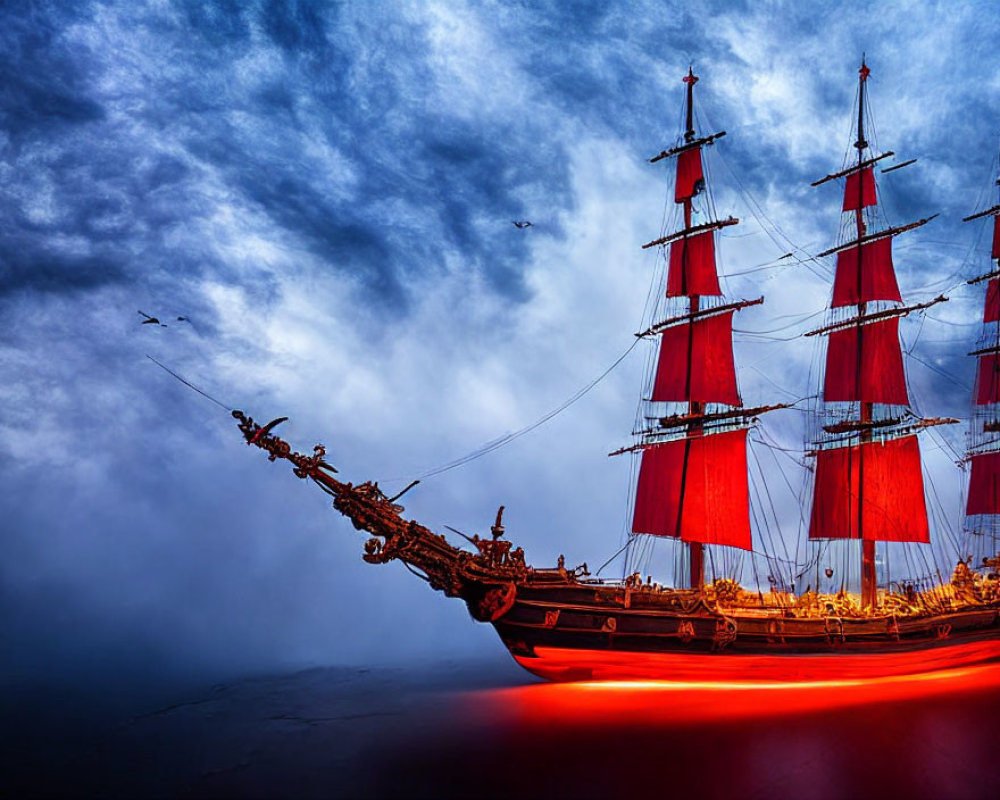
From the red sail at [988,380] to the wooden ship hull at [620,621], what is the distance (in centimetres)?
1598

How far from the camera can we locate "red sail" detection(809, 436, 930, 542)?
28812 mm

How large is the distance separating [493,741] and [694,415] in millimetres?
16225

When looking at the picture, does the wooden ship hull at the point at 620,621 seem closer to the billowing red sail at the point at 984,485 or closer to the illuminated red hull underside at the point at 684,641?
the illuminated red hull underside at the point at 684,641

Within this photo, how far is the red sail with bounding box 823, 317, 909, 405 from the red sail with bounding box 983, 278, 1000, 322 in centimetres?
885

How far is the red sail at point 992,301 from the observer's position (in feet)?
114

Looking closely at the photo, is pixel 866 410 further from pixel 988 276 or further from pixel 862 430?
pixel 988 276

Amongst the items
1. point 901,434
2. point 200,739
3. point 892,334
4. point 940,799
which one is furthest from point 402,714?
point 892,334

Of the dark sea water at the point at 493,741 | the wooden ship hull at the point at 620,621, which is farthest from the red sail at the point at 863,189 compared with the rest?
the dark sea water at the point at 493,741

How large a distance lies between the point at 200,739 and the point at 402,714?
467 centimetres

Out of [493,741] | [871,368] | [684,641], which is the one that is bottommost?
[493,741]

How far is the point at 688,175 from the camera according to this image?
29.1m

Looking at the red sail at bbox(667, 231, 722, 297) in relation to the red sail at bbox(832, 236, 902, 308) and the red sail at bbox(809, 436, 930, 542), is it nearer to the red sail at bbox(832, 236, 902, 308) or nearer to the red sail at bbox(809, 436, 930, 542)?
the red sail at bbox(832, 236, 902, 308)

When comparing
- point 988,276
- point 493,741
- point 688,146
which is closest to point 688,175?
point 688,146

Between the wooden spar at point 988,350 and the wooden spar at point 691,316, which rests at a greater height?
the wooden spar at point 988,350
